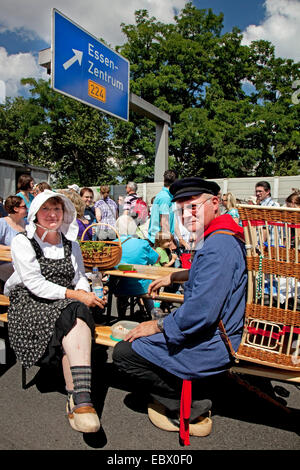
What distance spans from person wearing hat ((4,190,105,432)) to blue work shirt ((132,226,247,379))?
52 cm

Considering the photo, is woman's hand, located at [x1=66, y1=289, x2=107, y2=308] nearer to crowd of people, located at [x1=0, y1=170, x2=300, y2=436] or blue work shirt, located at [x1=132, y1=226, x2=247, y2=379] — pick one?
crowd of people, located at [x1=0, y1=170, x2=300, y2=436]

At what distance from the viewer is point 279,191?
12.2 metres

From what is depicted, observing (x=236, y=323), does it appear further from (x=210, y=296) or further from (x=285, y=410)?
(x=285, y=410)

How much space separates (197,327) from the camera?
191 cm

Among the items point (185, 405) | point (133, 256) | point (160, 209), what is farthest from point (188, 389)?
point (160, 209)

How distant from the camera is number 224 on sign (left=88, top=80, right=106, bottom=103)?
6.43 metres

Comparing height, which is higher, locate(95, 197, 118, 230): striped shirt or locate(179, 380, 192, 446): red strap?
locate(95, 197, 118, 230): striped shirt

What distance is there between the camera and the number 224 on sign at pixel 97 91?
6429 mm

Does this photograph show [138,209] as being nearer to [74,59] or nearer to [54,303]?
[74,59]

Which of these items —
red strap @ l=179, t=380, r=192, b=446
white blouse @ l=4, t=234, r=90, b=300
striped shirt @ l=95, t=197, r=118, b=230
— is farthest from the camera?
striped shirt @ l=95, t=197, r=118, b=230

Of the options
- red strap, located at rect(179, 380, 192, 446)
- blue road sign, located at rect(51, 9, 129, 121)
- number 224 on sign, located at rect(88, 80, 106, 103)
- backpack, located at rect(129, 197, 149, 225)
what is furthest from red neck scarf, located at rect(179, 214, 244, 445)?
number 224 on sign, located at rect(88, 80, 106, 103)

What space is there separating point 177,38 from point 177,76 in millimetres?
2914

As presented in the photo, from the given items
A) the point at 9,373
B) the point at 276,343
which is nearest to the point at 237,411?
the point at 276,343

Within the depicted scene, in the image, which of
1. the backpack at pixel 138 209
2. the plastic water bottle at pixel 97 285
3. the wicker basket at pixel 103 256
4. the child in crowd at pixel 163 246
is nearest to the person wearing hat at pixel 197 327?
the plastic water bottle at pixel 97 285
